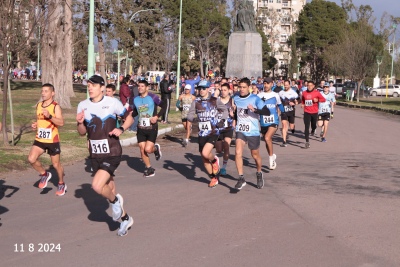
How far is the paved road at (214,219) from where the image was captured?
6.65 metres

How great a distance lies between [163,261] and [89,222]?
2.11 meters

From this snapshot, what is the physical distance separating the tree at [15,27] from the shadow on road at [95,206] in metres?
4.80

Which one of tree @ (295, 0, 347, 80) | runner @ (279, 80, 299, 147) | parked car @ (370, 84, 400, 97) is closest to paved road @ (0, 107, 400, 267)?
runner @ (279, 80, 299, 147)

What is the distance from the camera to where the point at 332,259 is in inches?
259

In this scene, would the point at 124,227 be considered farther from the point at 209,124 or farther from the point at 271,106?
the point at 271,106

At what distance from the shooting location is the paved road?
21.8ft

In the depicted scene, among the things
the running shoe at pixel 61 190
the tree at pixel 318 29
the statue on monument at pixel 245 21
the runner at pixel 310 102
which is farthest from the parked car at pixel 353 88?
the running shoe at pixel 61 190

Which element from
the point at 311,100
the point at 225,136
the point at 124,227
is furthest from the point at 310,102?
the point at 124,227

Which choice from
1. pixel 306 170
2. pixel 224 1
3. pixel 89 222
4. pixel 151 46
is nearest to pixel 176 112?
pixel 306 170

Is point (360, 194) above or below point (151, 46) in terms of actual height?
below

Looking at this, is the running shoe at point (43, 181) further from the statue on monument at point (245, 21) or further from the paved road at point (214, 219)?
the statue on monument at point (245, 21)

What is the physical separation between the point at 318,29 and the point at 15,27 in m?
76.8

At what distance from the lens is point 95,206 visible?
9383 millimetres

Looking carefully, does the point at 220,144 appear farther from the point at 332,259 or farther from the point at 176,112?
the point at 176,112
